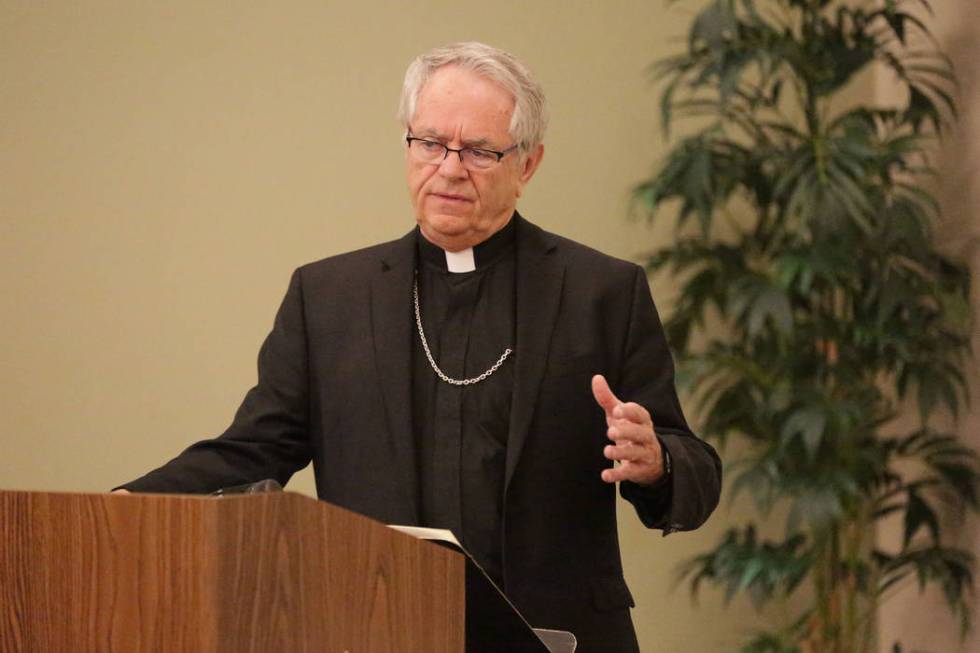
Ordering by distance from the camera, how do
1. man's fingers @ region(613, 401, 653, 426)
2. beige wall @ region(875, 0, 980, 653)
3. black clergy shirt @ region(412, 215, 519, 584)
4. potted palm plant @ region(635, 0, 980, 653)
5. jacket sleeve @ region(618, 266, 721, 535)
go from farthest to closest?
beige wall @ region(875, 0, 980, 653) → potted palm plant @ region(635, 0, 980, 653) → black clergy shirt @ region(412, 215, 519, 584) → jacket sleeve @ region(618, 266, 721, 535) → man's fingers @ region(613, 401, 653, 426)

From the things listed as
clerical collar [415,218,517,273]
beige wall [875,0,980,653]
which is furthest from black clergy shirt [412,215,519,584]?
beige wall [875,0,980,653]

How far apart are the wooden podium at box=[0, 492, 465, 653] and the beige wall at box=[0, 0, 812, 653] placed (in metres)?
2.85

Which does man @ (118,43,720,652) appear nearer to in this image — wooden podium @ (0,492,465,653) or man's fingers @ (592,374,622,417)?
man's fingers @ (592,374,622,417)

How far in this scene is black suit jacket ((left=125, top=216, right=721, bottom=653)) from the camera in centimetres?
214

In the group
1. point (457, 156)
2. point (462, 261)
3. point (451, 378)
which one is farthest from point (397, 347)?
point (457, 156)

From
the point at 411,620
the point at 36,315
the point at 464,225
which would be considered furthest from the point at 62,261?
the point at 411,620

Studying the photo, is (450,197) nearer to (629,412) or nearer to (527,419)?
(527,419)

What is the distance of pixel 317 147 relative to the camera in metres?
4.35

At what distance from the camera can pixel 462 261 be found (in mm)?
2373

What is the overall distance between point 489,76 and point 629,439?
0.67 m

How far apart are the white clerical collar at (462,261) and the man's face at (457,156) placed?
2.6 inches

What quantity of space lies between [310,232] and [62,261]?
735 mm

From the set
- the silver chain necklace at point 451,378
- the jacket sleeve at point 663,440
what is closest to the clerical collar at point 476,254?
the silver chain necklace at point 451,378

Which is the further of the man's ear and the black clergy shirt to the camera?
the man's ear
